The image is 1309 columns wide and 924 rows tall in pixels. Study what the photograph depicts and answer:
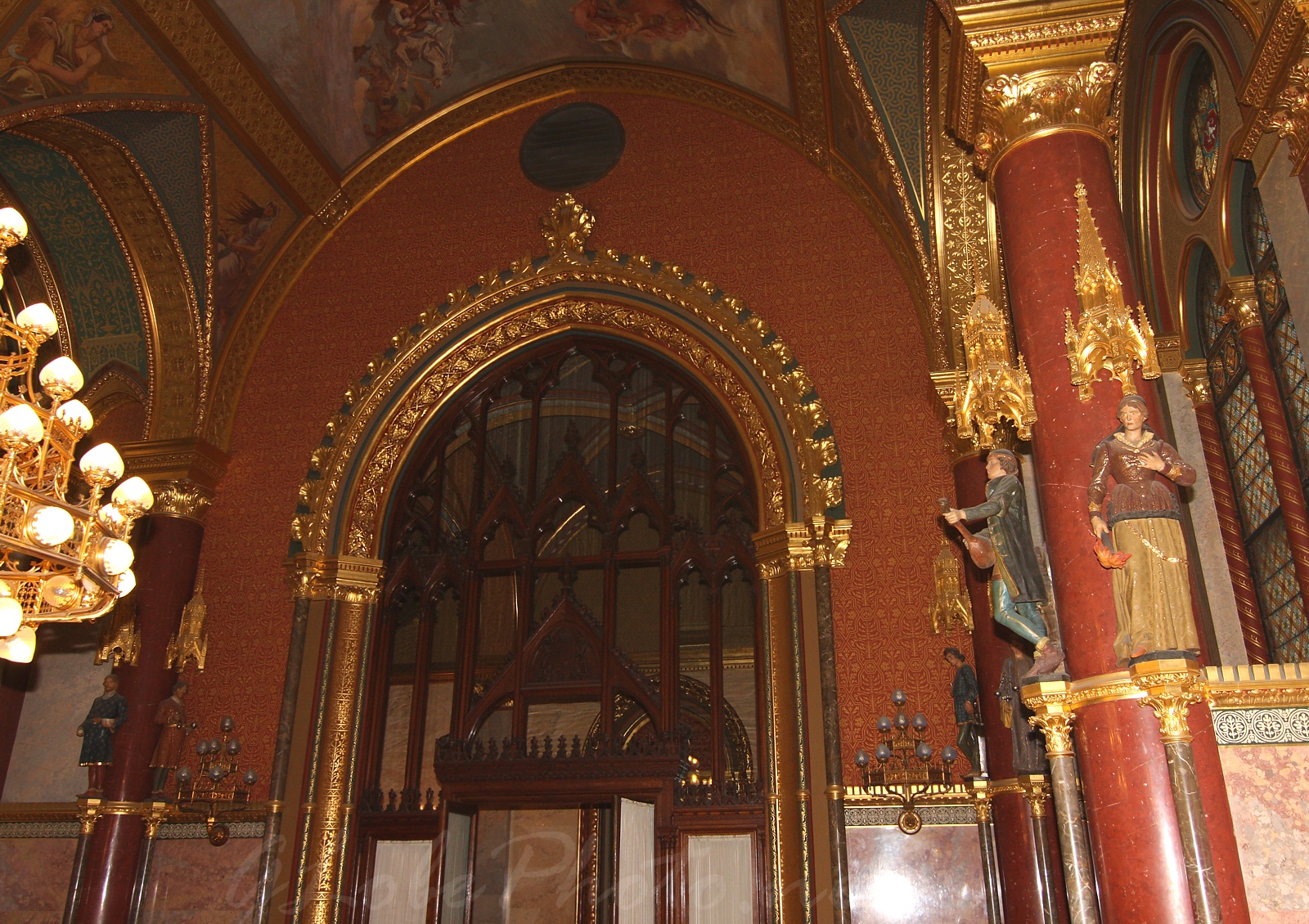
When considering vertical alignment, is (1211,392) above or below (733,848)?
above

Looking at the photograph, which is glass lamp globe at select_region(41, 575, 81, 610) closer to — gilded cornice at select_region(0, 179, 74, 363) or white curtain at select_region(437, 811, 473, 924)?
white curtain at select_region(437, 811, 473, 924)

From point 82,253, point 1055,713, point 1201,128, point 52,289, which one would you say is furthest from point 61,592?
point 1201,128

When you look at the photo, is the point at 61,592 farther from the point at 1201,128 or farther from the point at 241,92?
the point at 1201,128

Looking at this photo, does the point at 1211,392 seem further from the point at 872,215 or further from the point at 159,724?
the point at 159,724

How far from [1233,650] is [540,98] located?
882 centimetres

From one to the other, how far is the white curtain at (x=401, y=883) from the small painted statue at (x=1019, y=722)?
5.18m

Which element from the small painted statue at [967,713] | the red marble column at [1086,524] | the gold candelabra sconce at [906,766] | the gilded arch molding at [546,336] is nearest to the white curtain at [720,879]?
the gold candelabra sconce at [906,766]

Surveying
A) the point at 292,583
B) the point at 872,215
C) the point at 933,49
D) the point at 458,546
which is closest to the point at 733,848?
the point at 458,546

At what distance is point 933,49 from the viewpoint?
333 inches

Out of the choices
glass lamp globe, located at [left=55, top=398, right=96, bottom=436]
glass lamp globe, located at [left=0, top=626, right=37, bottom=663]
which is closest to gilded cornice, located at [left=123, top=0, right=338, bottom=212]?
glass lamp globe, located at [left=55, top=398, right=96, bottom=436]

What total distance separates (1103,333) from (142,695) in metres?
8.78

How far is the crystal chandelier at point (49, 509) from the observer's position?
5.47 meters

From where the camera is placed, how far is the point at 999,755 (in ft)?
26.1

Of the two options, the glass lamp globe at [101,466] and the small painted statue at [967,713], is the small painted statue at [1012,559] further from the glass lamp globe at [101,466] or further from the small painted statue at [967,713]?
the glass lamp globe at [101,466]
